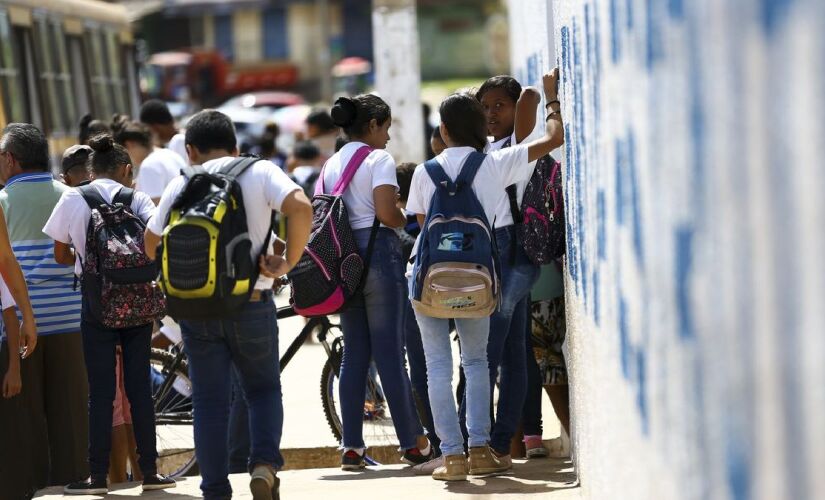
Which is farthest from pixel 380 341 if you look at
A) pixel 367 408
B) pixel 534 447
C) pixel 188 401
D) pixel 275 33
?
pixel 275 33

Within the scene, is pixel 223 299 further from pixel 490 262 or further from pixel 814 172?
pixel 814 172

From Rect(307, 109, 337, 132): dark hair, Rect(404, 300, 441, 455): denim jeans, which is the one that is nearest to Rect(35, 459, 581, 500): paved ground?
Rect(404, 300, 441, 455): denim jeans

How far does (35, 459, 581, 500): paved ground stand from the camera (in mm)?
5715

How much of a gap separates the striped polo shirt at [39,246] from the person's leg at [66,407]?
0.39ft

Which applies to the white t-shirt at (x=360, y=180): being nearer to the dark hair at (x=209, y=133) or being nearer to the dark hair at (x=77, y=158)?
the dark hair at (x=209, y=133)

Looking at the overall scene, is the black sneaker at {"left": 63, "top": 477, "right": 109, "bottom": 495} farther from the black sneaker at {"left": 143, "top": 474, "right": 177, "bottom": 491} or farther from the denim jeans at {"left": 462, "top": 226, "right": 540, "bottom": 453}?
the denim jeans at {"left": 462, "top": 226, "right": 540, "bottom": 453}

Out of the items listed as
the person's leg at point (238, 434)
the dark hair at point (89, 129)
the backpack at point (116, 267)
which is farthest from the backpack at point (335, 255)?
the dark hair at point (89, 129)

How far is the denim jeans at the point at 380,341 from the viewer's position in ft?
20.5

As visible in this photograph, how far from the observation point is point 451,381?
19.4ft

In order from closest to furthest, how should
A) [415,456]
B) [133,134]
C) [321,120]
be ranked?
1. [415,456]
2. [133,134]
3. [321,120]

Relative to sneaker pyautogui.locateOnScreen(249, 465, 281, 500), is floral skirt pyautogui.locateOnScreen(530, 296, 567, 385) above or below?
above

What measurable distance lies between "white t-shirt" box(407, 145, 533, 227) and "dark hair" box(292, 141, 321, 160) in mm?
6652

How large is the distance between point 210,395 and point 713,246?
3313mm

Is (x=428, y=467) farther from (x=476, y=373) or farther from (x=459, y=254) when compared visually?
(x=459, y=254)
